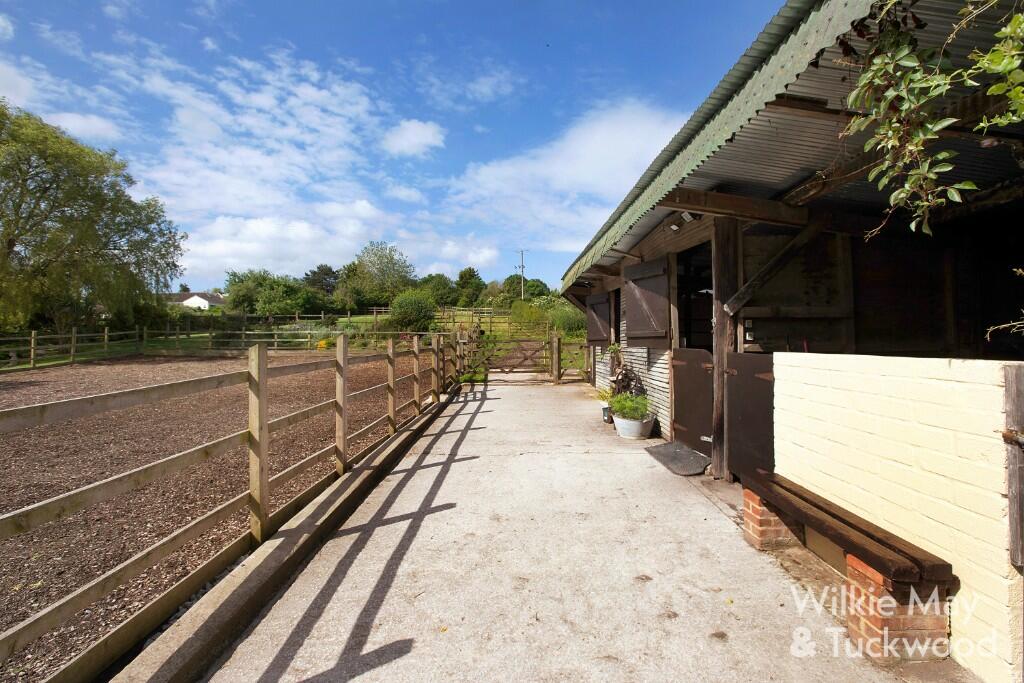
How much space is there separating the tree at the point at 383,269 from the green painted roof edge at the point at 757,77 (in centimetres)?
5323

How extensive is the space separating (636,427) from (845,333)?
2.56 m

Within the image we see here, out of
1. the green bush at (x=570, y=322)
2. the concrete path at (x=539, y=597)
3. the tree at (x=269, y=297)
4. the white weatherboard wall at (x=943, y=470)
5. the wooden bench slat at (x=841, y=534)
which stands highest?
the tree at (x=269, y=297)

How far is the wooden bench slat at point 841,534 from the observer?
181 centimetres

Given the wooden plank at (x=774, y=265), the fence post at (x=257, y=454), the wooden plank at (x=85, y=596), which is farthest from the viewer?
the wooden plank at (x=774, y=265)

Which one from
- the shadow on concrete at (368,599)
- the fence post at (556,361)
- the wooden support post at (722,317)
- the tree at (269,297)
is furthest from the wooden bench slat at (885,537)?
the tree at (269,297)

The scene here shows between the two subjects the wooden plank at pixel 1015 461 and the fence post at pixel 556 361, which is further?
the fence post at pixel 556 361

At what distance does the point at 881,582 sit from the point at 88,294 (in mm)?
31587

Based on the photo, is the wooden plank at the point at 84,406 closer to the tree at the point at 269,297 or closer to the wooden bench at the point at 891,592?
the wooden bench at the point at 891,592

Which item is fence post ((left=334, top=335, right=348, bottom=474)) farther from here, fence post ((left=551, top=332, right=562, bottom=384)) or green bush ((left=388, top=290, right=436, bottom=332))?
green bush ((left=388, top=290, right=436, bottom=332))

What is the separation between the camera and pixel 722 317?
14.7ft

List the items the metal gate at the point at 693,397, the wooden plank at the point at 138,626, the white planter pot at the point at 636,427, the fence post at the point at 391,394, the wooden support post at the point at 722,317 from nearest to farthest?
the wooden plank at the point at 138,626
the wooden support post at the point at 722,317
the metal gate at the point at 693,397
the fence post at the point at 391,394
the white planter pot at the point at 636,427

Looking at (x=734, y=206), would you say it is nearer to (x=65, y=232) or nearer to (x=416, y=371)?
(x=416, y=371)

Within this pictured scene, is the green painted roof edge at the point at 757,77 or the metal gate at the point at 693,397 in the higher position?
the green painted roof edge at the point at 757,77

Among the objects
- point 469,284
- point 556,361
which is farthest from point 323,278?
point 556,361
